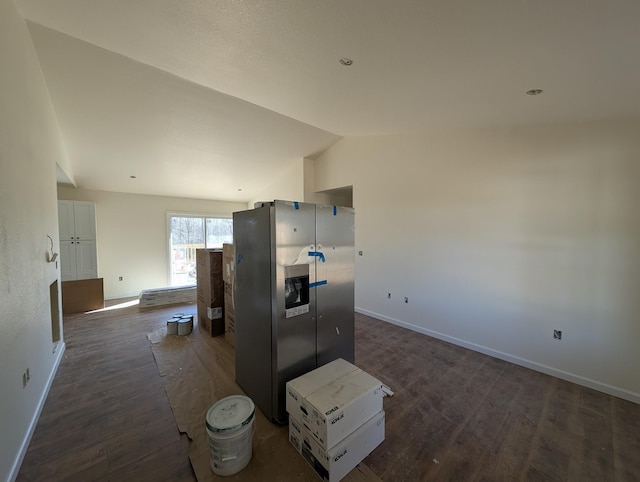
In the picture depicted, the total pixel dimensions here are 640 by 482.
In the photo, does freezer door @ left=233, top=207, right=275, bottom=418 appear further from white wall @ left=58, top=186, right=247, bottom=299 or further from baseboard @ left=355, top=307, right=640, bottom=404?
white wall @ left=58, top=186, right=247, bottom=299

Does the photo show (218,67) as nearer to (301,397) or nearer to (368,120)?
(368,120)

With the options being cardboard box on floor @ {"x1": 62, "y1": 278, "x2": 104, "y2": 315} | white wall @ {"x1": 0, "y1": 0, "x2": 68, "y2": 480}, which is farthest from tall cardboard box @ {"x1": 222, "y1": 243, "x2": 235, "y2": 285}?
cardboard box on floor @ {"x1": 62, "y1": 278, "x2": 104, "y2": 315}

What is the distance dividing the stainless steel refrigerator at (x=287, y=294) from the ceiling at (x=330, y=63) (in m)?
1.19

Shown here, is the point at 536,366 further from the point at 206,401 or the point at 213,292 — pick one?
the point at 213,292

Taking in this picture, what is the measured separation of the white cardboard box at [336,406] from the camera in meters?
1.46

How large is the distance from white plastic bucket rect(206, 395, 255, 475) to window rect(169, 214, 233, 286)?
5.95 metres

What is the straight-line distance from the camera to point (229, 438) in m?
1.49

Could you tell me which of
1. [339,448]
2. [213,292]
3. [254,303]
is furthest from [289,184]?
[339,448]

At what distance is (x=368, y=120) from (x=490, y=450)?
3.47 metres

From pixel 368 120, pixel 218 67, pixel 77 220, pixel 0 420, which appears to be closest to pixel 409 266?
pixel 368 120

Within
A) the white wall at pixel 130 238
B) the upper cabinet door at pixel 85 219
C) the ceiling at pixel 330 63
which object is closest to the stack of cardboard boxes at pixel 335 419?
the ceiling at pixel 330 63

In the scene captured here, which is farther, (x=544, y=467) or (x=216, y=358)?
(x=216, y=358)

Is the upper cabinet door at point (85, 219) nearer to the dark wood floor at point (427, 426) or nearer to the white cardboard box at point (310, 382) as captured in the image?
the dark wood floor at point (427, 426)

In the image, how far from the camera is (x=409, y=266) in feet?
12.7
